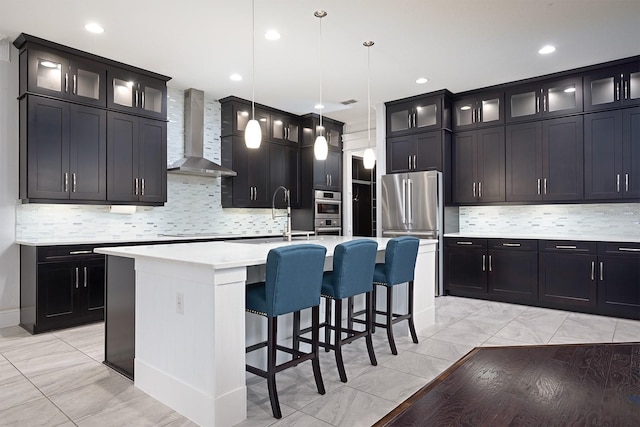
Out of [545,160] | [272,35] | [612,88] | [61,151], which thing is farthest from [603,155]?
[61,151]

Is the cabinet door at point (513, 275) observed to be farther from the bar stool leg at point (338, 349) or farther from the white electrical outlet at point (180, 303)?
the white electrical outlet at point (180, 303)

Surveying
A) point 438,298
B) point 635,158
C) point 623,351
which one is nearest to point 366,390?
point 623,351

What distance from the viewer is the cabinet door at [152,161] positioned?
16.3ft

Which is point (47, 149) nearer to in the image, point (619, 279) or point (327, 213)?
point (327, 213)

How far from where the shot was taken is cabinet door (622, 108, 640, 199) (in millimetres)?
4582

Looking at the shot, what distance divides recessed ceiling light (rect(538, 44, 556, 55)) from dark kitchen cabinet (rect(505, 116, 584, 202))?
1.05 meters

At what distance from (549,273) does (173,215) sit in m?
4.98

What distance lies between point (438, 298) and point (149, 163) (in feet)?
14.0

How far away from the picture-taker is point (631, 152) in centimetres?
462

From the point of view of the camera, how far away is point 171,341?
2443 millimetres

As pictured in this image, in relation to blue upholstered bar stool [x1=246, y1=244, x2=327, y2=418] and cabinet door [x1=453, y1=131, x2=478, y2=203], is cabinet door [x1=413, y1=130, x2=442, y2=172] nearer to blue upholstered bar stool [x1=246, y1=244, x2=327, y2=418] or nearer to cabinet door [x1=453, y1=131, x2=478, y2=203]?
cabinet door [x1=453, y1=131, x2=478, y2=203]

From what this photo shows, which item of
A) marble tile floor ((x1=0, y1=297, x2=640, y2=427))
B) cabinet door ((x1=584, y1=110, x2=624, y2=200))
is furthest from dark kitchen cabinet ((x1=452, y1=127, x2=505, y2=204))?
marble tile floor ((x1=0, y1=297, x2=640, y2=427))

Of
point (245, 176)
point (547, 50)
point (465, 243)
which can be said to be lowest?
point (465, 243)

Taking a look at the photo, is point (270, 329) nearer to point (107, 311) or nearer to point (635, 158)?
point (107, 311)
